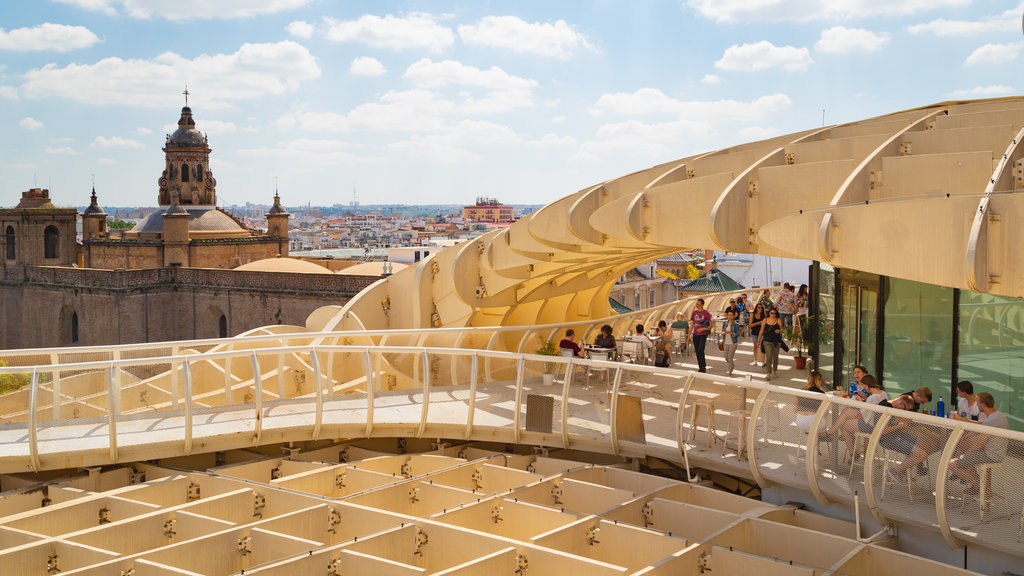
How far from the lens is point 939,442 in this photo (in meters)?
8.13

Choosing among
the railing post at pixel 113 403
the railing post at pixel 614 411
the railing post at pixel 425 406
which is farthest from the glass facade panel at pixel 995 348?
the railing post at pixel 113 403

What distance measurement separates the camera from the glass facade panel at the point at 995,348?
10328 millimetres

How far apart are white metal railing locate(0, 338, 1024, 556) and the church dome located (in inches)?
2766

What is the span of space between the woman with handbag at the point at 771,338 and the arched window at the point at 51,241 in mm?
64816

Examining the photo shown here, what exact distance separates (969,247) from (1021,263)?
0.40 m

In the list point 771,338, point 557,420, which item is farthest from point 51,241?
point 557,420

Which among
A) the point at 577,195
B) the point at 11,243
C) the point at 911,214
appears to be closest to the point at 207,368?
the point at 577,195

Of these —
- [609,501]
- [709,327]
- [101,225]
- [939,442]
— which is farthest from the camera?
[101,225]

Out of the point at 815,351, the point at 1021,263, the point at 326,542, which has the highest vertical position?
the point at 1021,263

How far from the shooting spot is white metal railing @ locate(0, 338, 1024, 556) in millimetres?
8211

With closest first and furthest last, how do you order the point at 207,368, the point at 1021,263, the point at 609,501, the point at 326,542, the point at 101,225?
the point at 1021,263 < the point at 326,542 < the point at 609,501 < the point at 207,368 < the point at 101,225

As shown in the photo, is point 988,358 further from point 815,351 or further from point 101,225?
point 101,225

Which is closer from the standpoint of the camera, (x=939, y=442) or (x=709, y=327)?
(x=939, y=442)

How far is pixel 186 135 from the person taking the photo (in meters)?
79.3
